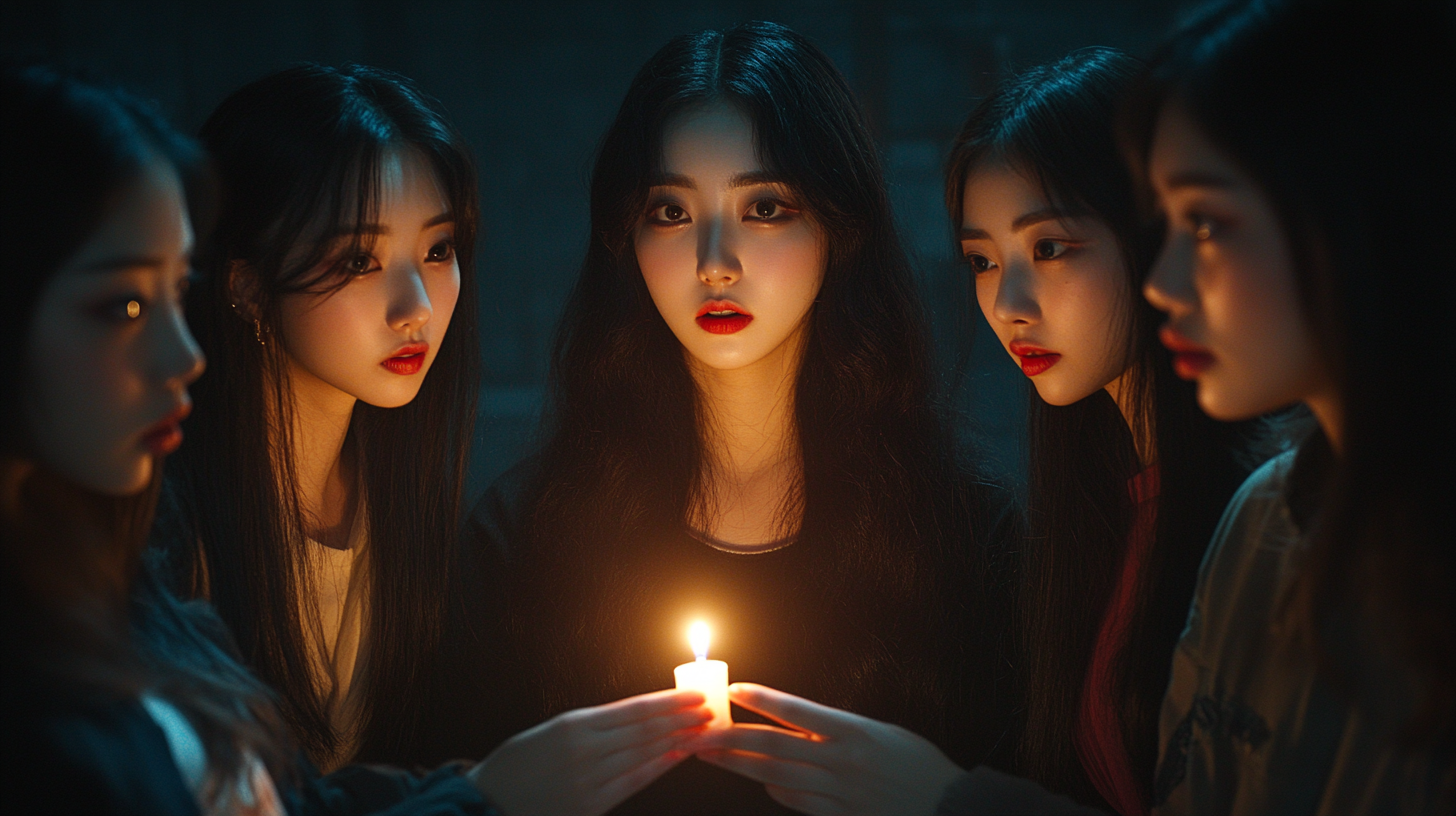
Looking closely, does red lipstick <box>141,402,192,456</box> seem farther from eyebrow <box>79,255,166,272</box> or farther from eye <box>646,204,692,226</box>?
eye <box>646,204,692,226</box>

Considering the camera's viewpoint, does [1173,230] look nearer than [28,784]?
No

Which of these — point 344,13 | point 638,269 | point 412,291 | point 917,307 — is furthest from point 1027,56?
point 412,291

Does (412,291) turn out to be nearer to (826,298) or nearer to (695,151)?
(695,151)

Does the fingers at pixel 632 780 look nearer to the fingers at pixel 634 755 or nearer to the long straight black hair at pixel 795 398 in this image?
the fingers at pixel 634 755

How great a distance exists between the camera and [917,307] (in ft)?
6.78

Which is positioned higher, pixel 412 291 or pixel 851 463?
pixel 412 291

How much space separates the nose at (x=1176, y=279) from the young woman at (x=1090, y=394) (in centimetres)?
52

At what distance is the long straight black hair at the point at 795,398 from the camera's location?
73.7 inches

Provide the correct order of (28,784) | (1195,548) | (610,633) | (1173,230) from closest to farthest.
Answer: (28,784) < (1173,230) < (1195,548) < (610,633)

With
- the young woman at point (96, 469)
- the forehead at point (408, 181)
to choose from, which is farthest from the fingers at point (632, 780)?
the forehead at point (408, 181)

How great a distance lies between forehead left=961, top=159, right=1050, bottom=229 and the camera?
1636mm

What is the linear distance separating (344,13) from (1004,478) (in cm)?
219

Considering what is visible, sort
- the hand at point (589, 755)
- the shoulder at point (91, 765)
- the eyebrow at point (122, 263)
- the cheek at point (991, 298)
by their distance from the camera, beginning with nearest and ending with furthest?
the shoulder at point (91, 765) → the eyebrow at point (122, 263) → the hand at point (589, 755) → the cheek at point (991, 298)

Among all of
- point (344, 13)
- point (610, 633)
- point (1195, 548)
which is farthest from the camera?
point (344, 13)
